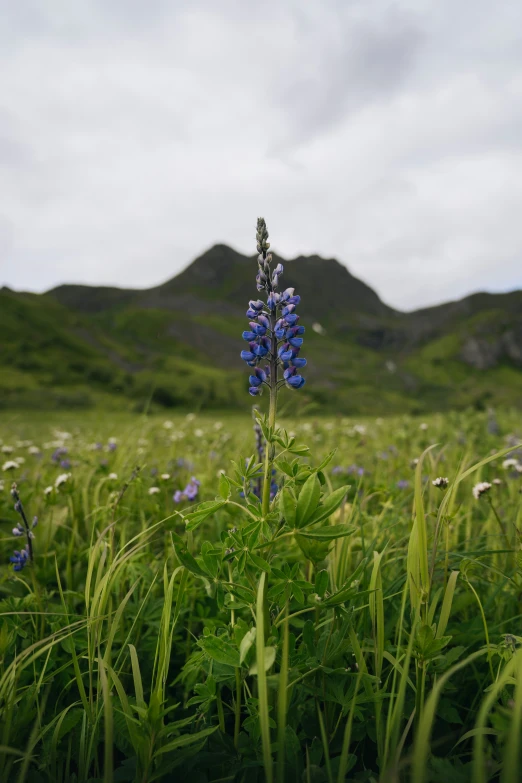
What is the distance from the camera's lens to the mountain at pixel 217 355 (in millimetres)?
40938

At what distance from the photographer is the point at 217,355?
130 m

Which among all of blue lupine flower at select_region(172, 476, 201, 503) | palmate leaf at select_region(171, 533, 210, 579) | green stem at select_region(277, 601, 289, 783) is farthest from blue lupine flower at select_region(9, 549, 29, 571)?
green stem at select_region(277, 601, 289, 783)

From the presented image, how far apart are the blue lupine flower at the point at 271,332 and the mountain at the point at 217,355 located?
2676mm

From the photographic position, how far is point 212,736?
5.27ft

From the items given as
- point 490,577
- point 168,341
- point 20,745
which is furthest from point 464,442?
point 168,341

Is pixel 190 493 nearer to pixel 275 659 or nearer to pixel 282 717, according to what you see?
pixel 275 659

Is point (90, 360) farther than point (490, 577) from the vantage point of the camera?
Yes

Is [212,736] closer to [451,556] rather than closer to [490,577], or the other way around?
[451,556]

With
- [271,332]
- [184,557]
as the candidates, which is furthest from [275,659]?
[271,332]

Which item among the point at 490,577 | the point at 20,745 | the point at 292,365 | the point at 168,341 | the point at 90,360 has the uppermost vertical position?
the point at 168,341

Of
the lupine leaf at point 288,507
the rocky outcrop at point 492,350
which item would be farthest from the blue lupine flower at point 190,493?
the rocky outcrop at point 492,350

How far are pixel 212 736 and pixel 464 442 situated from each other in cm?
552

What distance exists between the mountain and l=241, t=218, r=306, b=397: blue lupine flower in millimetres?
2676

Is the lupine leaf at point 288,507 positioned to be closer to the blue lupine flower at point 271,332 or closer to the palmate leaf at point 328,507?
the palmate leaf at point 328,507
